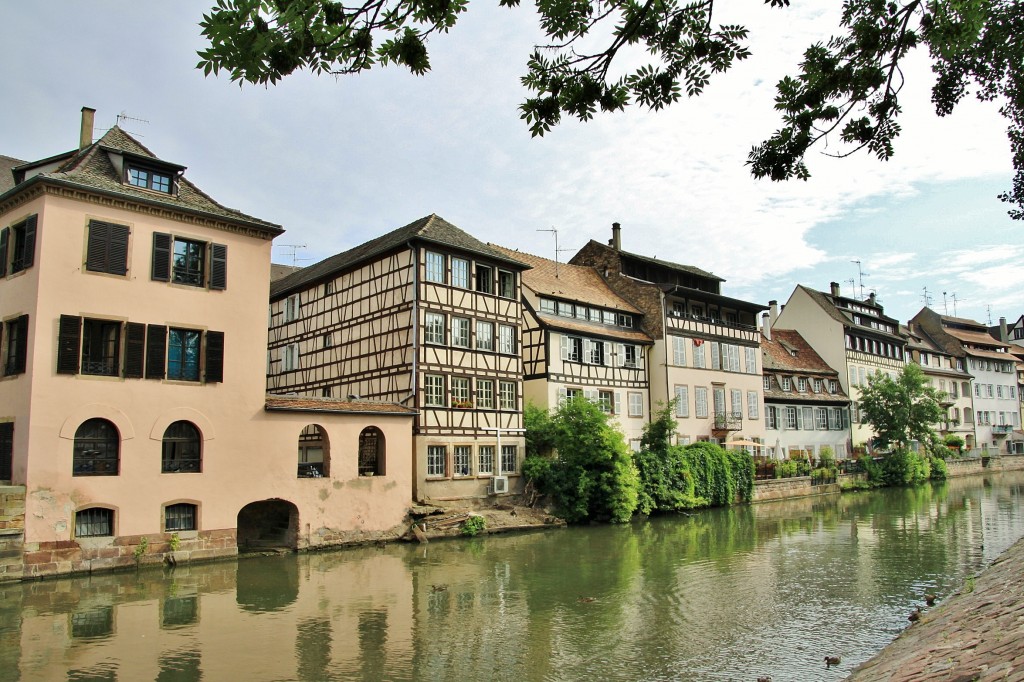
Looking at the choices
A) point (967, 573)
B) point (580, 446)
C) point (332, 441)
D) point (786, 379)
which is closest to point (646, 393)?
point (580, 446)

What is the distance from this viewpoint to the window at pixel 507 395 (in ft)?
99.2

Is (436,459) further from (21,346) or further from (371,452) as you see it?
(21,346)

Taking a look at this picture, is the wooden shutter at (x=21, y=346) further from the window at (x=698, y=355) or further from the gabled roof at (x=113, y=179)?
the window at (x=698, y=355)

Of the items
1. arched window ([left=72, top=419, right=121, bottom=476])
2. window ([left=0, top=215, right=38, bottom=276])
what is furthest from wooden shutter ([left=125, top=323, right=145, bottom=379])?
window ([left=0, top=215, right=38, bottom=276])

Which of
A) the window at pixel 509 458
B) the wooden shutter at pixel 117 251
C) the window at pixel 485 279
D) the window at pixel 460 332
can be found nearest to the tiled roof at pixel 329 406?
the window at pixel 460 332

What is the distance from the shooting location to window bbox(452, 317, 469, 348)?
94.9ft

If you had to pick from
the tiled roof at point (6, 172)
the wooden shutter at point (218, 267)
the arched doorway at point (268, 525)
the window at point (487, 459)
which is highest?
the tiled roof at point (6, 172)

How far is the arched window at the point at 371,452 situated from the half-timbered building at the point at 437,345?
1.56 metres

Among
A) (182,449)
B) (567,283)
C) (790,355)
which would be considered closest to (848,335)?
(790,355)

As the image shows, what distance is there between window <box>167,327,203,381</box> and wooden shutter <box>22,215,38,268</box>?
359cm

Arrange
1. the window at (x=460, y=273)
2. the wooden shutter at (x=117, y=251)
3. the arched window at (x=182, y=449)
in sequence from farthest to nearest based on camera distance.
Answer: the window at (x=460, y=273) → the arched window at (x=182, y=449) → the wooden shutter at (x=117, y=251)

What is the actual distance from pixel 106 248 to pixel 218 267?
9.62ft

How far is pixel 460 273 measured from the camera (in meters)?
29.6

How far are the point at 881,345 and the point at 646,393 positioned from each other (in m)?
28.8
